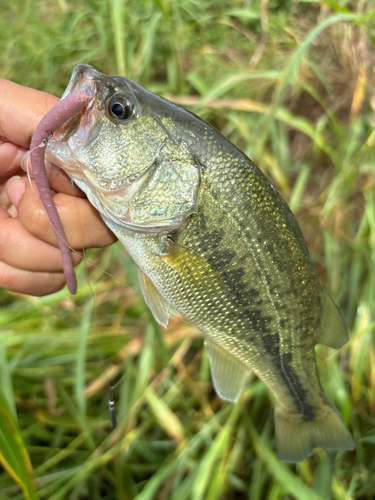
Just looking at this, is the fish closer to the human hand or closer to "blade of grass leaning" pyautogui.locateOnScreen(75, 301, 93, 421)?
the human hand

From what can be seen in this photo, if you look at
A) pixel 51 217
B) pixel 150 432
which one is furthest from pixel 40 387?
pixel 51 217

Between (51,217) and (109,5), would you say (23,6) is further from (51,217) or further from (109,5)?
(51,217)

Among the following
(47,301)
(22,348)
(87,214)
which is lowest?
(22,348)

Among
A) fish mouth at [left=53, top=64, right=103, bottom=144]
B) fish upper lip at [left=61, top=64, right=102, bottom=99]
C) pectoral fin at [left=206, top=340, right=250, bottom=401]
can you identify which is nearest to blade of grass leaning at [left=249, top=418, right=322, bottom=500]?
pectoral fin at [left=206, top=340, right=250, bottom=401]

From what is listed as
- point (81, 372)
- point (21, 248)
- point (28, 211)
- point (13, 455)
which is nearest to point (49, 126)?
point (28, 211)

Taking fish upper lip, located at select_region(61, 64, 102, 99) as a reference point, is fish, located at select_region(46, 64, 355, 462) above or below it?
below

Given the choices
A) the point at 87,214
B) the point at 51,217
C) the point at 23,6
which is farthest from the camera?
the point at 23,6
